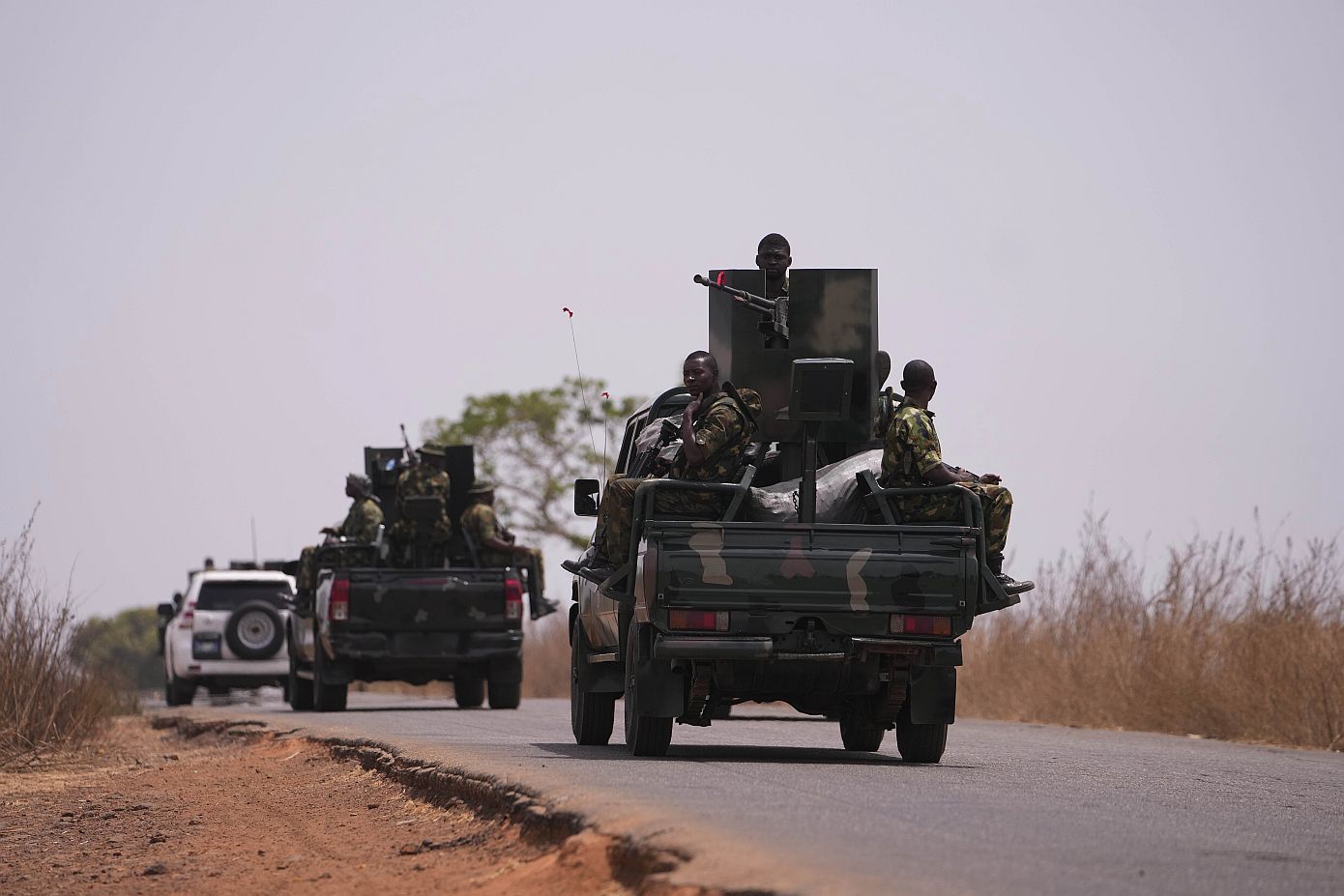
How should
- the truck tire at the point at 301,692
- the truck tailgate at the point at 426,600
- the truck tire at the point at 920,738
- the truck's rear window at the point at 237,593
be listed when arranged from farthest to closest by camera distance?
the truck's rear window at the point at 237,593 < the truck tire at the point at 301,692 < the truck tailgate at the point at 426,600 < the truck tire at the point at 920,738

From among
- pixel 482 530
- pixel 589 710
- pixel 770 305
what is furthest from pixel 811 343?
pixel 482 530

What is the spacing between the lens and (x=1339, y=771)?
13.4 meters

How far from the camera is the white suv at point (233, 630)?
26188mm

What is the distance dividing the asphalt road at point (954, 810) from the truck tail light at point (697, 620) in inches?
30.1

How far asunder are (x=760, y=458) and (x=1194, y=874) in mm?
6098

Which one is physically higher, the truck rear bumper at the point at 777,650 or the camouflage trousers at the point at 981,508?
the camouflage trousers at the point at 981,508

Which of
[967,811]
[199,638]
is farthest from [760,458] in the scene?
[199,638]

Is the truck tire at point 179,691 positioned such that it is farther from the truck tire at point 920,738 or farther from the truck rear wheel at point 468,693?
the truck tire at point 920,738

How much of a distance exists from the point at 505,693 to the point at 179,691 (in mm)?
7412

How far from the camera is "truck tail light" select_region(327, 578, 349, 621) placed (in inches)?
804

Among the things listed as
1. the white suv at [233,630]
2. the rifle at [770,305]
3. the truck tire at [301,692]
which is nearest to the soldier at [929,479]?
the rifle at [770,305]

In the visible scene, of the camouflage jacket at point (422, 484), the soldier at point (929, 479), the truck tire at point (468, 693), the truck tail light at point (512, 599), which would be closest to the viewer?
the soldier at point (929, 479)

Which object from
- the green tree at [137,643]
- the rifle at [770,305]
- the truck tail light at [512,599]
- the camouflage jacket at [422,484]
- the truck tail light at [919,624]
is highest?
the rifle at [770,305]

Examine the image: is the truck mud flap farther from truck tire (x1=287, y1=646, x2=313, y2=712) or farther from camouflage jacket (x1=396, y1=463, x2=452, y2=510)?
truck tire (x1=287, y1=646, x2=313, y2=712)
